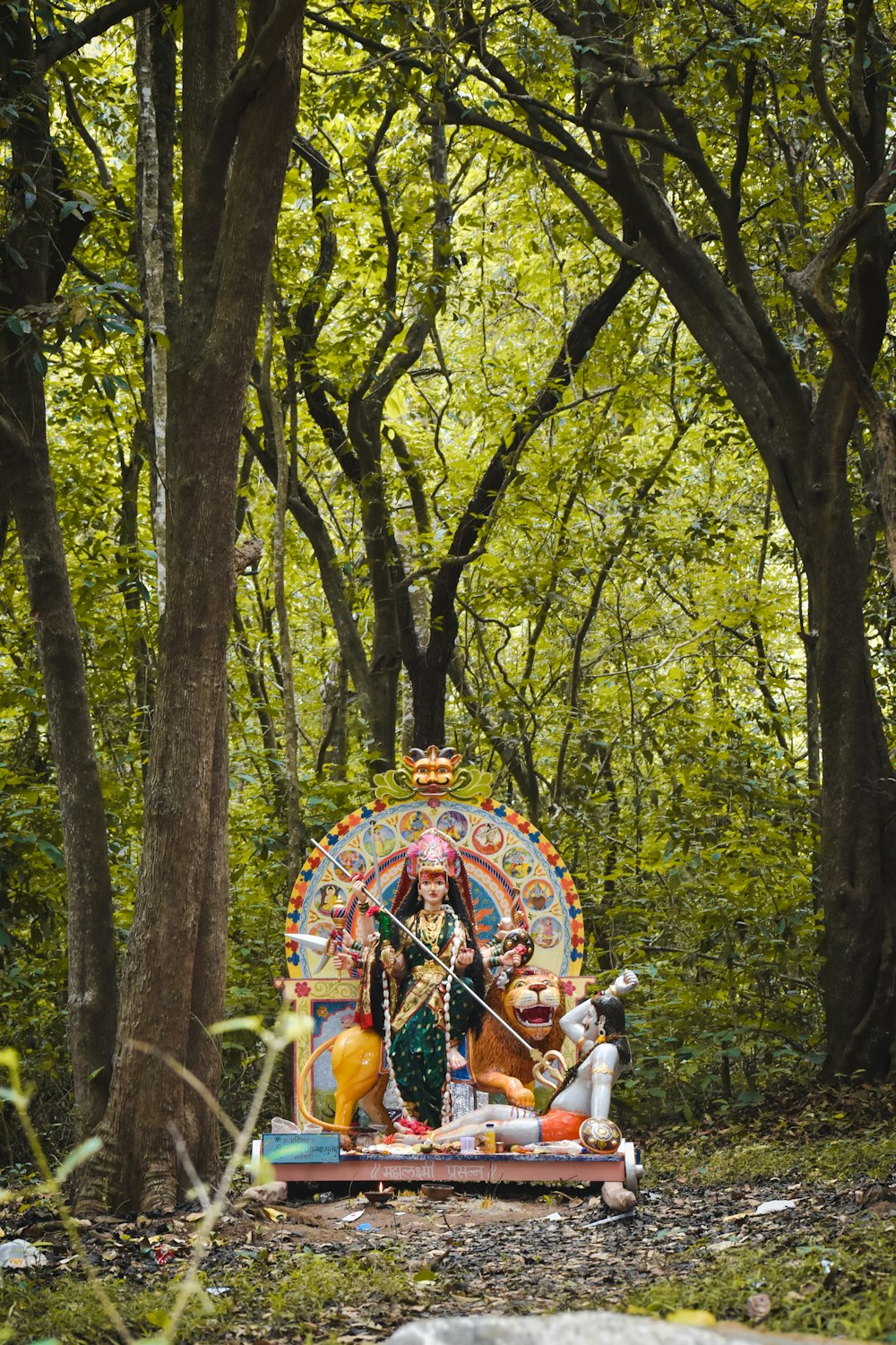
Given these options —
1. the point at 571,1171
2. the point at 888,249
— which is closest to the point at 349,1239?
the point at 571,1171

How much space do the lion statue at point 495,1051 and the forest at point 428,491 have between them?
0.75 metres

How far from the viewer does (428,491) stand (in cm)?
1520

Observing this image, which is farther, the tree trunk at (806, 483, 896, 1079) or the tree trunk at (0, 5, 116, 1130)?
the tree trunk at (806, 483, 896, 1079)

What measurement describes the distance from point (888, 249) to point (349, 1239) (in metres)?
6.38

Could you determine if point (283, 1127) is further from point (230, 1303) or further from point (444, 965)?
point (230, 1303)

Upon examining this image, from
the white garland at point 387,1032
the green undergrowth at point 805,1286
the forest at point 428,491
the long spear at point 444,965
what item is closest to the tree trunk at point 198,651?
the forest at point 428,491

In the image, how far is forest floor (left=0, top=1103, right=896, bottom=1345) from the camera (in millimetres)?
4082

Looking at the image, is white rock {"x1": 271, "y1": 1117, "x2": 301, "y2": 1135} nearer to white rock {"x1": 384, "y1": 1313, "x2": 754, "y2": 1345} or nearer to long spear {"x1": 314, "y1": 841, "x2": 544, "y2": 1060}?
long spear {"x1": 314, "y1": 841, "x2": 544, "y2": 1060}

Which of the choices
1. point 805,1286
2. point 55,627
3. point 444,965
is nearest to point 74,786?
point 55,627

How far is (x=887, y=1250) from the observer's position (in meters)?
4.38

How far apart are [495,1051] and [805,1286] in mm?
4271

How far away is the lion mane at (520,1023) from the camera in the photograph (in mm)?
8102

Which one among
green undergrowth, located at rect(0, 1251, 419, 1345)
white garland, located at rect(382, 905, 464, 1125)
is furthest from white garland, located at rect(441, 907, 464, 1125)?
green undergrowth, located at rect(0, 1251, 419, 1345)

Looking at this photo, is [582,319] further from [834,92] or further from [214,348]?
[214,348]
